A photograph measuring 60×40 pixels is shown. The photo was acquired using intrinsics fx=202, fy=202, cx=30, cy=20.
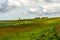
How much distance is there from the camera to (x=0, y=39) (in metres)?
36.2

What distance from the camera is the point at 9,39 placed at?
3547 cm

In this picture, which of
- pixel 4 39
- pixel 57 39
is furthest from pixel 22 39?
pixel 57 39

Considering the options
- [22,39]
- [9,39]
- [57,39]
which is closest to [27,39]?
[22,39]

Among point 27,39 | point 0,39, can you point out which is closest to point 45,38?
point 27,39

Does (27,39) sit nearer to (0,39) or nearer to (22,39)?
(22,39)

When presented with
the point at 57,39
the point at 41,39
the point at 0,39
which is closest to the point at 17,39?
the point at 0,39

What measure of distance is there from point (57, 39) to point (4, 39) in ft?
33.4

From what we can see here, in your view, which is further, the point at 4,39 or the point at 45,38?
the point at 4,39

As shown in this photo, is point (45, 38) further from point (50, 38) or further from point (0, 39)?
point (0, 39)

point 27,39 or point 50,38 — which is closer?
point 50,38

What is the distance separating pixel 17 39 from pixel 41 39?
5677 mm

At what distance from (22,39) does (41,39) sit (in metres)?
4.96

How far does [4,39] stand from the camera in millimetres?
35844

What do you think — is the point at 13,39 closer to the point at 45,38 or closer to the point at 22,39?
the point at 22,39
